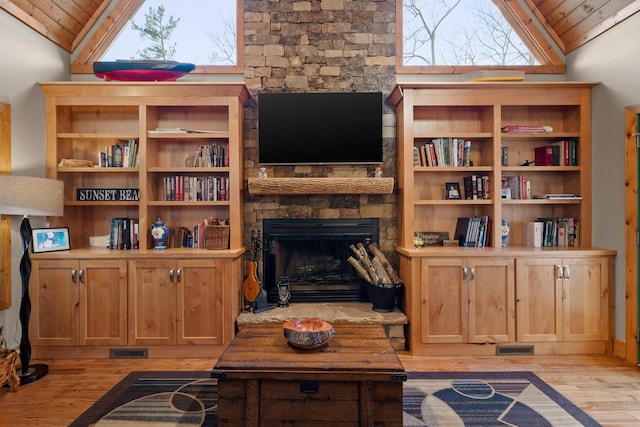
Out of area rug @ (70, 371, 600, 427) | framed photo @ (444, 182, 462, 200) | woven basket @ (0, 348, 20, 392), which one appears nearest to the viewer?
area rug @ (70, 371, 600, 427)

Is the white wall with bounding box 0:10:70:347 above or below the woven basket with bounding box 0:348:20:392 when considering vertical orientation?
above

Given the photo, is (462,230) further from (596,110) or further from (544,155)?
(596,110)

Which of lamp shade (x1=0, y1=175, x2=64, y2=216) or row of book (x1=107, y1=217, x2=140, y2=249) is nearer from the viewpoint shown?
lamp shade (x1=0, y1=175, x2=64, y2=216)

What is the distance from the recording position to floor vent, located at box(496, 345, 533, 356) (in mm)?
3248

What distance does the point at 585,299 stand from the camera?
324cm

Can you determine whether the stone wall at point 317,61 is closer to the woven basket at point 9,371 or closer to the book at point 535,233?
the book at point 535,233

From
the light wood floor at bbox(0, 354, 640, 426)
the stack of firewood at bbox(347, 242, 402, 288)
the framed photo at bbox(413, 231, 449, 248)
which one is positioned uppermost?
the framed photo at bbox(413, 231, 449, 248)

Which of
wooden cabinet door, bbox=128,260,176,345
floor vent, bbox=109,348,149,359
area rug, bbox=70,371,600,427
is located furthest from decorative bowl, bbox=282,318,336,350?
floor vent, bbox=109,348,149,359

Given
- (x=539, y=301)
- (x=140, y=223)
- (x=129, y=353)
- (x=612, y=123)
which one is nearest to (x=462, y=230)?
(x=539, y=301)

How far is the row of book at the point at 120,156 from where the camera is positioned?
3.55 metres

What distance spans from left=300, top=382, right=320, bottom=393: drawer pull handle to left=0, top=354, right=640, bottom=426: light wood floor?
1363mm

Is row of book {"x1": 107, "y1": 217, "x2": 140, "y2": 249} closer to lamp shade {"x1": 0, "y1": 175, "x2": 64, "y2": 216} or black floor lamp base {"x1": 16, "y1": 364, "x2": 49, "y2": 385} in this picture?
lamp shade {"x1": 0, "y1": 175, "x2": 64, "y2": 216}

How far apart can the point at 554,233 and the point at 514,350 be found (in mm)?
1168

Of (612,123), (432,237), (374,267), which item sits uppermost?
(612,123)
